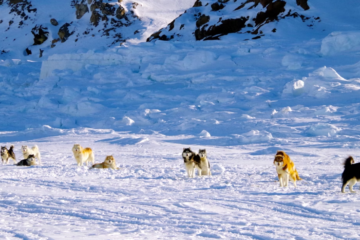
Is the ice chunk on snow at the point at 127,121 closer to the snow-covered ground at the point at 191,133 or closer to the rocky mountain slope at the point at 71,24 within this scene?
the snow-covered ground at the point at 191,133

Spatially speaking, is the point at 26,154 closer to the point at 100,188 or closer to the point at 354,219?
the point at 100,188

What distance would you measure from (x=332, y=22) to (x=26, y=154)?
25150 millimetres

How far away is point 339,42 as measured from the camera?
23.8 m

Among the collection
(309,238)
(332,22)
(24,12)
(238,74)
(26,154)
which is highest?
(24,12)

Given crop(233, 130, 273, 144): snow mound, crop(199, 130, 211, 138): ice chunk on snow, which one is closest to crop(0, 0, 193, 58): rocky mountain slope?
crop(199, 130, 211, 138): ice chunk on snow

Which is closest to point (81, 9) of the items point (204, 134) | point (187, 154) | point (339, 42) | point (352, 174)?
point (339, 42)

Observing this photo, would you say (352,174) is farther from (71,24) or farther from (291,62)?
(71,24)

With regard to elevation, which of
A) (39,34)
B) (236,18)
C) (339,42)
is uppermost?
(39,34)

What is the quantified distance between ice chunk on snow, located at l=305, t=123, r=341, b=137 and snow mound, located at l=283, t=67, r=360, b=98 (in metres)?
4.48

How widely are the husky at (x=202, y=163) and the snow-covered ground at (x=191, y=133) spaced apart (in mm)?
253

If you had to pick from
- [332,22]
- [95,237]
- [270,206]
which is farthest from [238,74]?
[95,237]

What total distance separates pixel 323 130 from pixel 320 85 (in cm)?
545

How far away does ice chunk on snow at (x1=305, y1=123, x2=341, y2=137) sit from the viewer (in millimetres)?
15000

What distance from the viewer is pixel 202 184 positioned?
695cm
